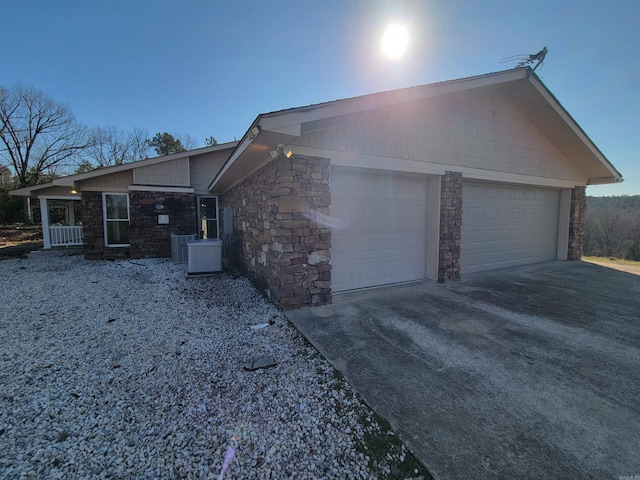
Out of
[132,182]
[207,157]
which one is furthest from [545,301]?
[132,182]

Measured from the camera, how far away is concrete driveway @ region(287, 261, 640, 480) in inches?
66.1

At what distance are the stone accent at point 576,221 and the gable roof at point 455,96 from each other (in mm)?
684

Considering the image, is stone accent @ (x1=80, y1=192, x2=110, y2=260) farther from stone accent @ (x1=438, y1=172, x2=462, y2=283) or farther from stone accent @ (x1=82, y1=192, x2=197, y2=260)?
stone accent @ (x1=438, y1=172, x2=462, y2=283)

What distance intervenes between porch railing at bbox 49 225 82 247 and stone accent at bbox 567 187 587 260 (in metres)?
19.5

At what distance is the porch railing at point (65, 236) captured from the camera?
1177 centimetres

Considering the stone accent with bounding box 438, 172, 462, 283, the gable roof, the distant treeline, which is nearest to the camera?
the gable roof

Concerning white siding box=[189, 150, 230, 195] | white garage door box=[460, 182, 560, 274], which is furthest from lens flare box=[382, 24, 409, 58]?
white siding box=[189, 150, 230, 195]

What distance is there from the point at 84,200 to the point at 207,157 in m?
4.36

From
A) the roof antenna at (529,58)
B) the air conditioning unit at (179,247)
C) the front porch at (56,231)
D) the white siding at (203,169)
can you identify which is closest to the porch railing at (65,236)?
Answer: the front porch at (56,231)

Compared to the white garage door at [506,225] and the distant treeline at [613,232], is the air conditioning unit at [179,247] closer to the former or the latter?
the white garage door at [506,225]

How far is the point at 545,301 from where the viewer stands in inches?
185

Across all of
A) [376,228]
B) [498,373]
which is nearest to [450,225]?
[376,228]

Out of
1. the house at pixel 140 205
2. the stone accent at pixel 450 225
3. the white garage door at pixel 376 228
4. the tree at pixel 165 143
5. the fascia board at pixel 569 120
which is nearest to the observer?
the white garage door at pixel 376 228

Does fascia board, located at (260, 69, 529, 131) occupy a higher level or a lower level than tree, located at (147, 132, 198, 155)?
lower
